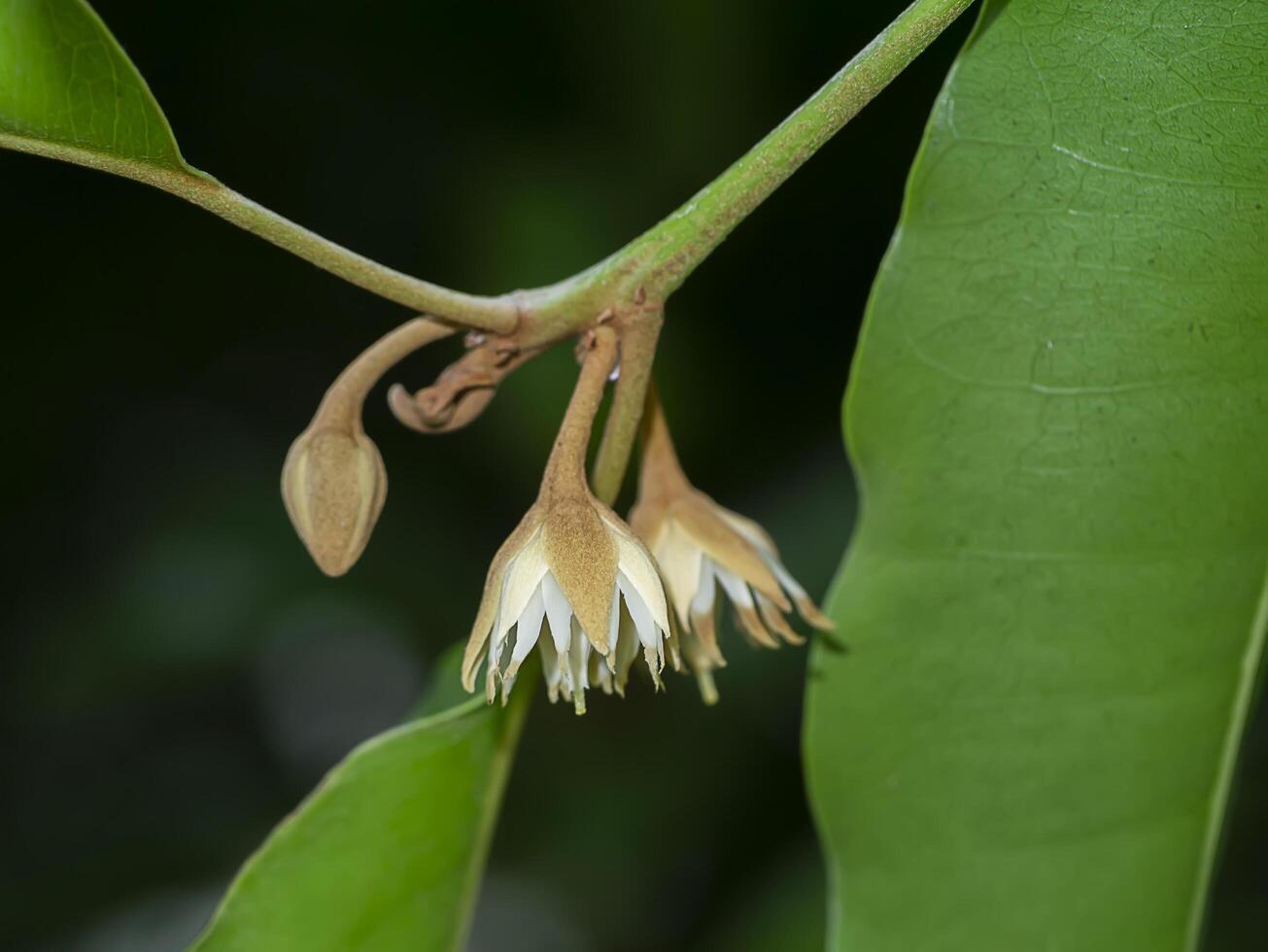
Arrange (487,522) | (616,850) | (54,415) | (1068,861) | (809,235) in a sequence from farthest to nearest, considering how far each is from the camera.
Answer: (616,850), (487,522), (54,415), (809,235), (1068,861)

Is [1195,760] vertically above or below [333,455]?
below

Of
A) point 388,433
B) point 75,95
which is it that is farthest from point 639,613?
point 388,433

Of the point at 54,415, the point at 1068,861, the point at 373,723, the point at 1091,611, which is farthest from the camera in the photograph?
the point at 373,723

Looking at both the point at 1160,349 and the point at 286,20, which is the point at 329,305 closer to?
the point at 286,20

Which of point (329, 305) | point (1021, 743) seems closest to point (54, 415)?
point (329, 305)

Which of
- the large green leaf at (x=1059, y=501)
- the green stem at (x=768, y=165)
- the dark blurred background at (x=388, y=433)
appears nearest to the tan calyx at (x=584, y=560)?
the green stem at (x=768, y=165)

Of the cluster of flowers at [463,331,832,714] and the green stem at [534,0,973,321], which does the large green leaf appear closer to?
the green stem at [534,0,973,321]

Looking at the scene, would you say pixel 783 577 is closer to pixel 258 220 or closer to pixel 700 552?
pixel 700 552
